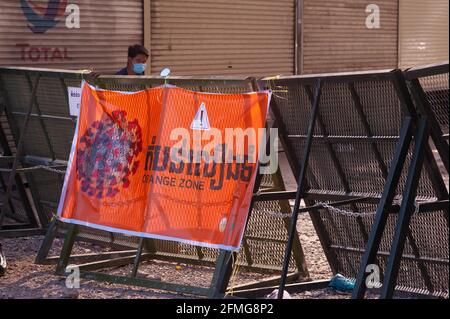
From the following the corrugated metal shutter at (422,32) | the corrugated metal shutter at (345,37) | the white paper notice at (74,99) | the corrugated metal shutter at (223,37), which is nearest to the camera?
the white paper notice at (74,99)

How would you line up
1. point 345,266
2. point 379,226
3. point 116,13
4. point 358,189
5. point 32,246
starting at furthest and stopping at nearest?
point 116,13 < point 32,246 < point 345,266 < point 358,189 < point 379,226

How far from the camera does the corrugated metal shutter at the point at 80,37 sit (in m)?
12.7

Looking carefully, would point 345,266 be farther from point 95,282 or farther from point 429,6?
point 429,6

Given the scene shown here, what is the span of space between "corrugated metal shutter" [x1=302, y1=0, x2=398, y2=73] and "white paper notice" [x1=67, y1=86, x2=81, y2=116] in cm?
1080

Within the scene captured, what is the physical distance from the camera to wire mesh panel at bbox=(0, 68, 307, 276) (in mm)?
7434

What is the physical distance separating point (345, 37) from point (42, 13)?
9035 mm

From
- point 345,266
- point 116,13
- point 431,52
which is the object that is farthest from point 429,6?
point 345,266

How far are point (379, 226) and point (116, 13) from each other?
9.25 m

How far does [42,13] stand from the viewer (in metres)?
13.1

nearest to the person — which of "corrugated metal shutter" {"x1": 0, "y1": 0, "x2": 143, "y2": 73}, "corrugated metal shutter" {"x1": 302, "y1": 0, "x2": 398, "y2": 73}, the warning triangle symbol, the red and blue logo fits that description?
"corrugated metal shutter" {"x1": 0, "y1": 0, "x2": 143, "y2": 73}

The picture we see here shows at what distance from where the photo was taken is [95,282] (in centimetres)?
761

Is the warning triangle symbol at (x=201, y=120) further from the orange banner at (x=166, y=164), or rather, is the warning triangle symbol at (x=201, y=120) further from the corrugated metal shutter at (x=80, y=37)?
the corrugated metal shutter at (x=80, y=37)

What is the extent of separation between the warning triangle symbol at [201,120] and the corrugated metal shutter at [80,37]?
6280 mm

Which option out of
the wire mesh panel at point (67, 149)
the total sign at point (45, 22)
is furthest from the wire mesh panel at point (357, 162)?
the total sign at point (45, 22)
